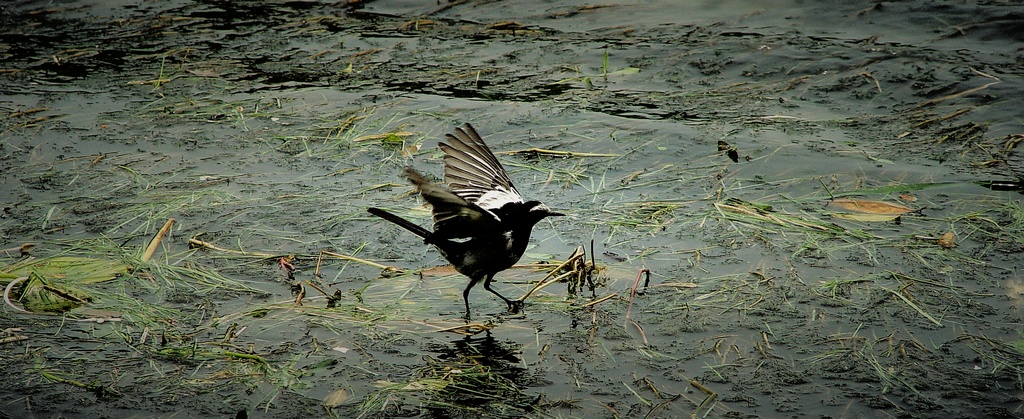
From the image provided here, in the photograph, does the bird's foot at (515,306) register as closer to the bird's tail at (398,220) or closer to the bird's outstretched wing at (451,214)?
the bird's outstretched wing at (451,214)

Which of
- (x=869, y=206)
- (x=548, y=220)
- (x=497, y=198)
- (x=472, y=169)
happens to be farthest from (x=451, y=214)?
(x=869, y=206)

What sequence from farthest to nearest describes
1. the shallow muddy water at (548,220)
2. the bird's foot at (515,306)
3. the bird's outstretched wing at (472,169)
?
the bird's outstretched wing at (472,169) → the bird's foot at (515,306) → the shallow muddy water at (548,220)

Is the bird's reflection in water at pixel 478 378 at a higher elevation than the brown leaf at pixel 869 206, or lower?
lower

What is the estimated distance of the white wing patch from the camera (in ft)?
15.1

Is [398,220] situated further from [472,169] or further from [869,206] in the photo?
[869,206]

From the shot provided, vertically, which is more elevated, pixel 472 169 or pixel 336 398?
pixel 472 169

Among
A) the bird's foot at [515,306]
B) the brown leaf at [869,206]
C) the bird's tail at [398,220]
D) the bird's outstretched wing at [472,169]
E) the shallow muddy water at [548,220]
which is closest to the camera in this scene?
the shallow muddy water at [548,220]

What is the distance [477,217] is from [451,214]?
0.13m

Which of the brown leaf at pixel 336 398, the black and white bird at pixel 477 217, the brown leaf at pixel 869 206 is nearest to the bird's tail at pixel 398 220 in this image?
the black and white bird at pixel 477 217

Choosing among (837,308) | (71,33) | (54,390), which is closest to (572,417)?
(837,308)

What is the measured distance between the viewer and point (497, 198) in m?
4.71

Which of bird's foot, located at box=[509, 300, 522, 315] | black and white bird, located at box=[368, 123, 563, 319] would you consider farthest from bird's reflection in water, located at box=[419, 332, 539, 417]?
black and white bird, located at box=[368, 123, 563, 319]

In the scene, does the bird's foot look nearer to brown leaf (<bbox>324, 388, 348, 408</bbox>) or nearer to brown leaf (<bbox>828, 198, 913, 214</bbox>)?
brown leaf (<bbox>324, 388, 348, 408</bbox>)

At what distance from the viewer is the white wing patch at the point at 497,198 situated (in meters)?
4.61
